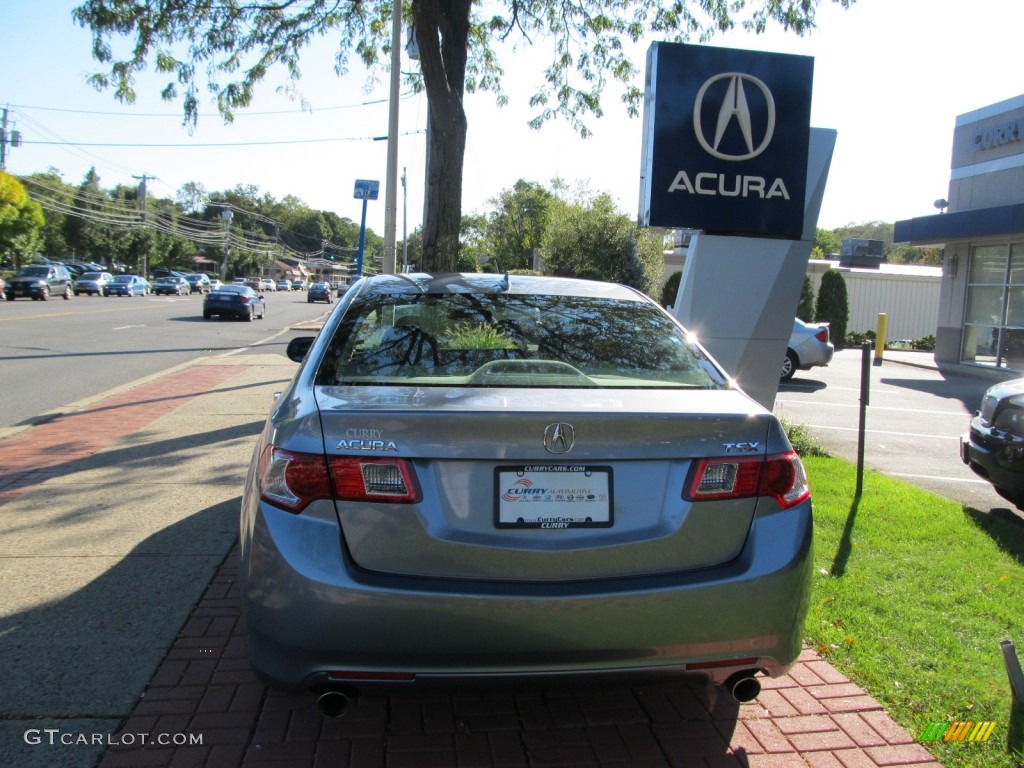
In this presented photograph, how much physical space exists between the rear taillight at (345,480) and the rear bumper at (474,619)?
0.08 meters

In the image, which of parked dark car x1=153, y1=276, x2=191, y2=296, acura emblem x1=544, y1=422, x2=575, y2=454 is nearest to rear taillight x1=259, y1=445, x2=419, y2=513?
acura emblem x1=544, y1=422, x2=575, y2=454

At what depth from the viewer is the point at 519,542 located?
250 centimetres

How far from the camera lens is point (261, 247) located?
13188cm

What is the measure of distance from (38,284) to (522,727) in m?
42.1

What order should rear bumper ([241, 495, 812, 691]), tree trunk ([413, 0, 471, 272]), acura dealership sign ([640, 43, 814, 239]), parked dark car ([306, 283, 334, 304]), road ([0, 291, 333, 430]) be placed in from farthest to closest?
parked dark car ([306, 283, 334, 304]) < road ([0, 291, 333, 430]) < tree trunk ([413, 0, 471, 272]) < acura dealership sign ([640, 43, 814, 239]) < rear bumper ([241, 495, 812, 691])

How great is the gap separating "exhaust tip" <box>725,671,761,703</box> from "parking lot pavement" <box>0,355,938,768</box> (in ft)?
0.32

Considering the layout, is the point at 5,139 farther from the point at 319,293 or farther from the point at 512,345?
the point at 512,345

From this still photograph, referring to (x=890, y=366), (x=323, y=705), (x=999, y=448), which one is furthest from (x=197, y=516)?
(x=890, y=366)

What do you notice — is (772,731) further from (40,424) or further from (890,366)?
(890,366)

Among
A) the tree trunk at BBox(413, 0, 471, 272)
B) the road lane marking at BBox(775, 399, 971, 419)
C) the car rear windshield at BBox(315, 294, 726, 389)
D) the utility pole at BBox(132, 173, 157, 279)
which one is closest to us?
the car rear windshield at BBox(315, 294, 726, 389)

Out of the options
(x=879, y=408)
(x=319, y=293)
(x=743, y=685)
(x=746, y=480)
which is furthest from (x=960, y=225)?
(x=319, y=293)

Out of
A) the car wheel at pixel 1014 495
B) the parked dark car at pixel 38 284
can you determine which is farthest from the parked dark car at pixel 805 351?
the parked dark car at pixel 38 284

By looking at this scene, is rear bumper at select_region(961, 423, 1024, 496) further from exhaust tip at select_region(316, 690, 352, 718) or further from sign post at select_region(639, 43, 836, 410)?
exhaust tip at select_region(316, 690, 352, 718)

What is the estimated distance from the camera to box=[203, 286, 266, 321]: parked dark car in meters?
29.7
